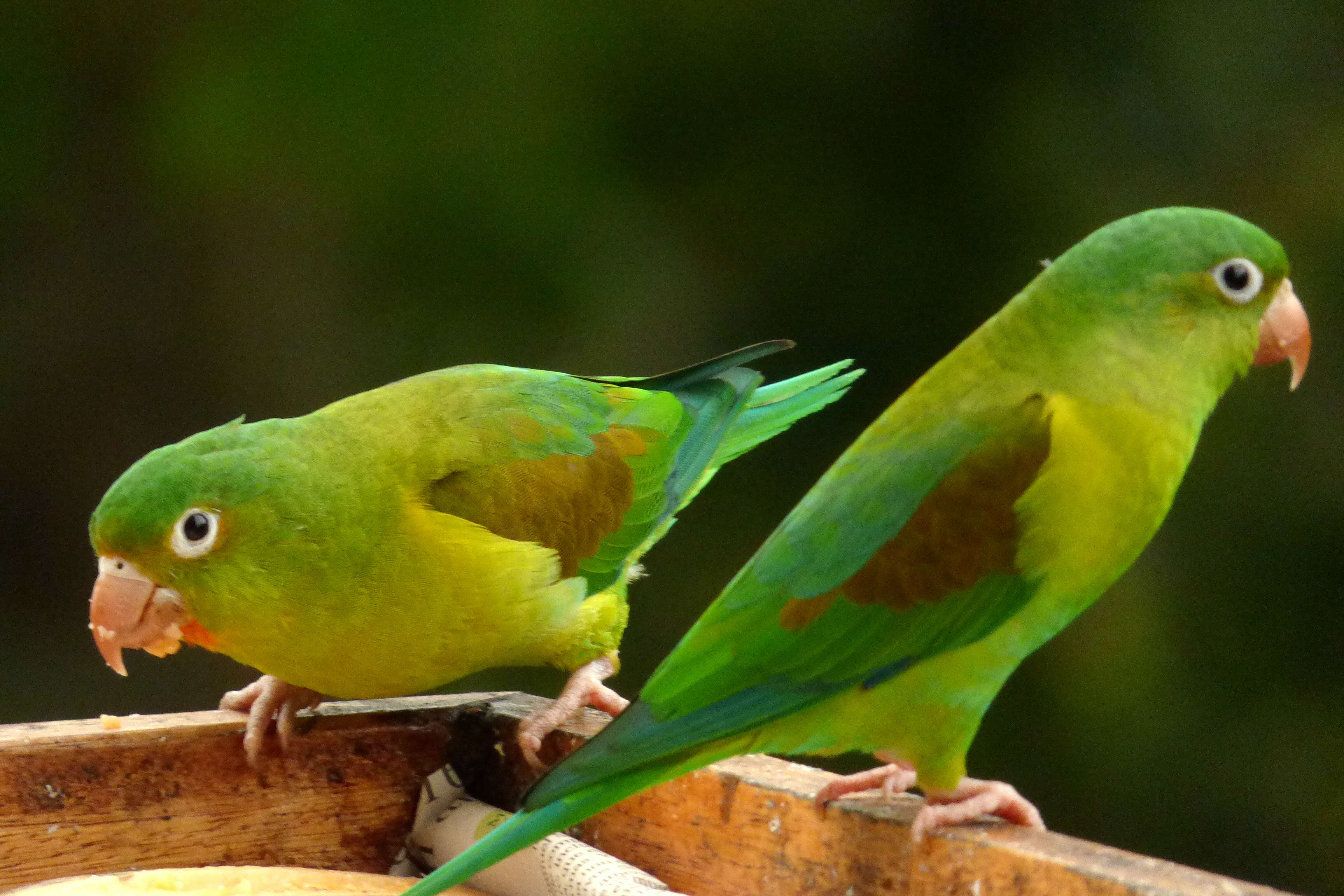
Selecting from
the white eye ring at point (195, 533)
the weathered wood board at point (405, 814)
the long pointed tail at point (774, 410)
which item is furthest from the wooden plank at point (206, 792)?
the long pointed tail at point (774, 410)

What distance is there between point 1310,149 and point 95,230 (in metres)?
2.54

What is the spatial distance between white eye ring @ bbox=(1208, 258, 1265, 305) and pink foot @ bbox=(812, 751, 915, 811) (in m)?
0.53

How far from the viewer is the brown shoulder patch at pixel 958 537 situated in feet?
3.76

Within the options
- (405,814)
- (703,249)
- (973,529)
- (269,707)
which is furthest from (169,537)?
(703,249)

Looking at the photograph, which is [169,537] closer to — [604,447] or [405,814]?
[405,814]

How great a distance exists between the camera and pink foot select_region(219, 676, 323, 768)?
162cm

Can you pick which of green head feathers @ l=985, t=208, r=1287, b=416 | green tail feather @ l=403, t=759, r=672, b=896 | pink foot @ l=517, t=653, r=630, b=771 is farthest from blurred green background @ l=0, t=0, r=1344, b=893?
green tail feather @ l=403, t=759, r=672, b=896

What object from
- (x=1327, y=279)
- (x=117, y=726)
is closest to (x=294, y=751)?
(x=117, y=726)

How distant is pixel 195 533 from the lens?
5.14 feet

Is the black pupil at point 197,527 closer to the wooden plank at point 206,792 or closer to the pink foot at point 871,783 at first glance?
the wooden plank at point 206,792

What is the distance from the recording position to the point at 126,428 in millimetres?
3141

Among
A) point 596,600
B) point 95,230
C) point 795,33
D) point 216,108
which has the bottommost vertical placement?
point 596,600

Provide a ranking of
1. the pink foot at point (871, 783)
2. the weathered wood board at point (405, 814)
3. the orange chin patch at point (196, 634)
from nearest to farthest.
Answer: the weathered wood board at point (405, 814), the pink foot at point (871, 783), the orange chin patch at point (196, 634)

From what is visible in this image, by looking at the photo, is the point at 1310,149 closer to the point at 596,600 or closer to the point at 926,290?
the point at 926,290
